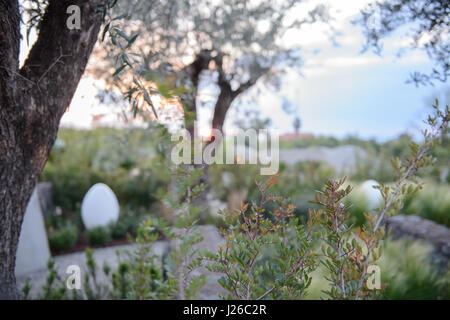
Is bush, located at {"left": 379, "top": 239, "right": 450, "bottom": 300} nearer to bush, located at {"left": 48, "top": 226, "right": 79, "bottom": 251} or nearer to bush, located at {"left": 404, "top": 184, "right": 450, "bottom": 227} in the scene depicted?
bush, located at {"left": 404, "top": 184, "right": 450, "bottom": 227}

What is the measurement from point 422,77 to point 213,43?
9.55 ft

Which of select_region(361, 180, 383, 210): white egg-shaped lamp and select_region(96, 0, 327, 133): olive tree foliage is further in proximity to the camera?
select_region(361, 180, 383, 210): white egg-shaped lamp

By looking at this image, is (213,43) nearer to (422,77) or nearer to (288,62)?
(288,62)

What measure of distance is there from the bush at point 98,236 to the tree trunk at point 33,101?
4.44 m

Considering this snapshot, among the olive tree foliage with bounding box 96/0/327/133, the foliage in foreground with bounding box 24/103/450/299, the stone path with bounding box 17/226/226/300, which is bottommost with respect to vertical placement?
the stone path with bounding box 17/226/226/300

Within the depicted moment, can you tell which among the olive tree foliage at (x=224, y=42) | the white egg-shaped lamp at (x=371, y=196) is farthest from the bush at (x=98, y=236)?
the white egg-shaped lamp at (x=371, y=196)

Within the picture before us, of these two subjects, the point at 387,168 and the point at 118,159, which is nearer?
the point at 118,159

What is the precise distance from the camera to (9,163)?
1837 millimetres

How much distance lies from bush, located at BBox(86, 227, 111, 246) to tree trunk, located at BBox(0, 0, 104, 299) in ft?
14.6

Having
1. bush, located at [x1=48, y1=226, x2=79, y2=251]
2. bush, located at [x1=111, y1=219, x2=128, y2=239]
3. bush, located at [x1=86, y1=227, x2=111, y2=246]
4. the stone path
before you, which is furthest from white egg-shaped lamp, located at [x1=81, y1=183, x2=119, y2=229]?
the stone path

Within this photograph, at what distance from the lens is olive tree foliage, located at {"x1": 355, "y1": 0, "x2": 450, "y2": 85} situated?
2.24 meters

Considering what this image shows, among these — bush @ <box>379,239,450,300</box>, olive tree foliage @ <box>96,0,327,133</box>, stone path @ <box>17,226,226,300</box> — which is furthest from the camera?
olive tree foliage @ <box>96,0,327,133</box>
